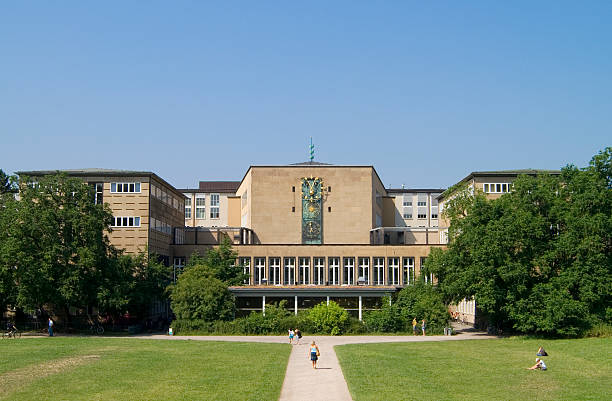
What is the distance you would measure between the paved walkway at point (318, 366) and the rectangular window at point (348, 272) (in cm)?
1700

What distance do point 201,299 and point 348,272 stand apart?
815 inches

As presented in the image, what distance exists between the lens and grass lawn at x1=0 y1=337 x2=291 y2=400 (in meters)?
31.2

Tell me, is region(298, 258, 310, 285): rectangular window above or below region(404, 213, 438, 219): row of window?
below

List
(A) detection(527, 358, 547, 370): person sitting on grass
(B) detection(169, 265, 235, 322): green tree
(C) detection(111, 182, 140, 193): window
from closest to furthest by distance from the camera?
(A) detection(527, 358, 547, 370): person sitting on grass, (B) detection(169, 265, 235, 322): green tree, (C) detection(111, 182, 140, 193): window

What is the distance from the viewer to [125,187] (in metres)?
71.2

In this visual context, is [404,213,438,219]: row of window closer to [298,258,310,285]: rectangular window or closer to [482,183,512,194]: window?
[482,183,512,194]: window

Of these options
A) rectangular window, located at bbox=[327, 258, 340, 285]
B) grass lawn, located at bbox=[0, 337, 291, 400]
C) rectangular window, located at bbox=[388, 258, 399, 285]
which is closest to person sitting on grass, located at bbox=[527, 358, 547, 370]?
grass lawn, located at bbox=[0, 337, 291, 400]

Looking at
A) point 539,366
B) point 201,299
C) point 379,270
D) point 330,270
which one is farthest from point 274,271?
point 539,366

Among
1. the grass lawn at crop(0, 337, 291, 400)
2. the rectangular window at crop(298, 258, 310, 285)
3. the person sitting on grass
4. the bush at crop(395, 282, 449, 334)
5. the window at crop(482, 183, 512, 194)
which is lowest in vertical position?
the grass lawn at crop(0, 337, 291, 400)

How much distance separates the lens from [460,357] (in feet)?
145

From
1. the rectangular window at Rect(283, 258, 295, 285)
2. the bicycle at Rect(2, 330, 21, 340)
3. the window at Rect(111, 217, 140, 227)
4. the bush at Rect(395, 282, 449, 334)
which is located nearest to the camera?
the bicycle at Rect(2, 330, 21, 340)

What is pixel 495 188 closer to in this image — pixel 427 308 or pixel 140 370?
pixel 427 308

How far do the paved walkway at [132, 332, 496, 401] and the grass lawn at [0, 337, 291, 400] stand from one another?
0.79 metres

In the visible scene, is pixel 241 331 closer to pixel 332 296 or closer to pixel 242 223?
pixel 332 296
